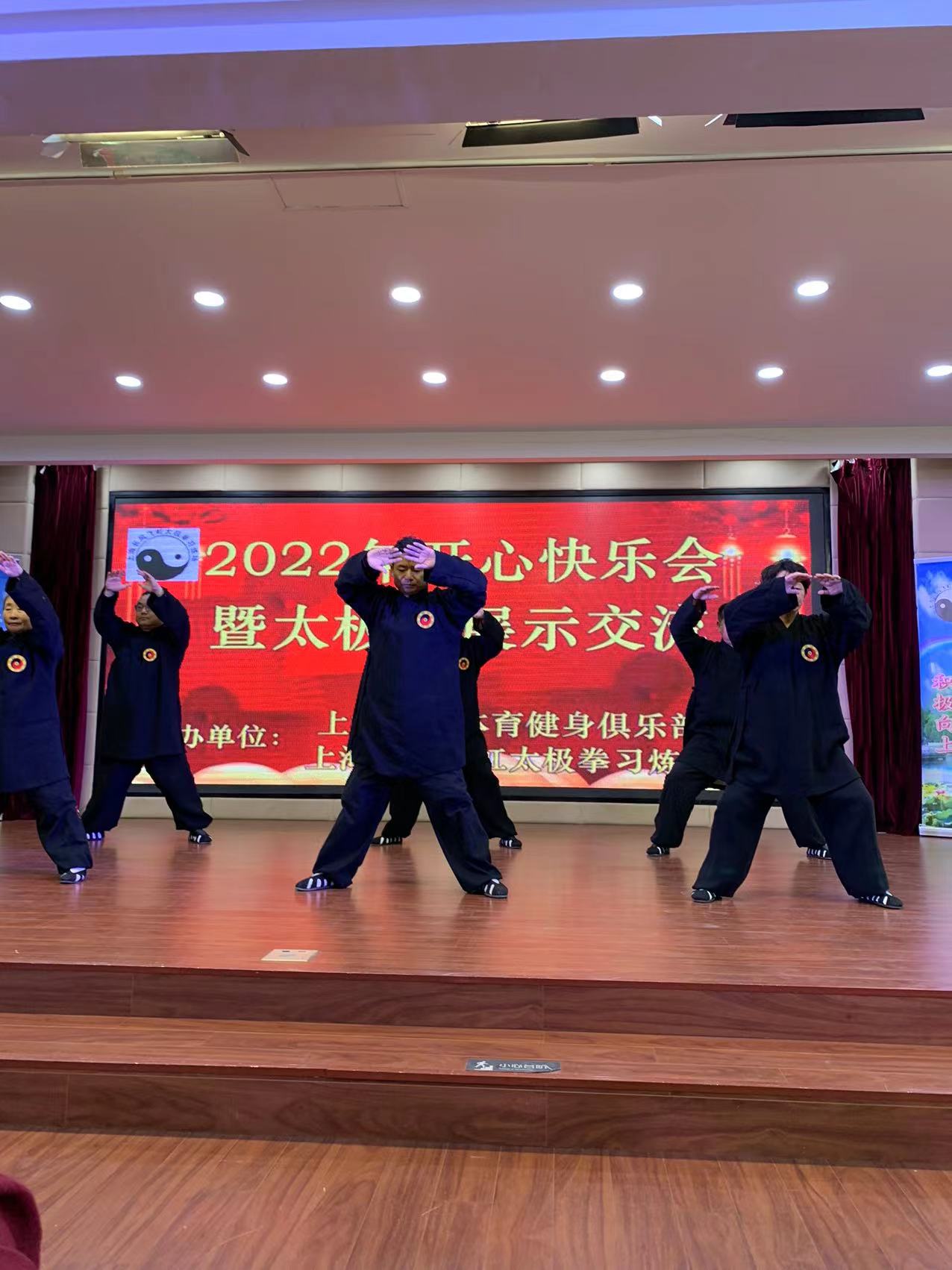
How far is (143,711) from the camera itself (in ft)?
16.5

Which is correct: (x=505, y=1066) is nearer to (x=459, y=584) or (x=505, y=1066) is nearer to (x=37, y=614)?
(x=459, y=584)

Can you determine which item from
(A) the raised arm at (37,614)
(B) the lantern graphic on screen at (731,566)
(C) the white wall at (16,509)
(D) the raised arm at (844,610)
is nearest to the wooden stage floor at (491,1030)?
(D) the raised arm at (844,610)

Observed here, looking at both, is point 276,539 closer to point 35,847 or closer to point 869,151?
point 35,847

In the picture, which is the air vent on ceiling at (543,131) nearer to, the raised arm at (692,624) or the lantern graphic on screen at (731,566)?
the raised arm at (692,624)

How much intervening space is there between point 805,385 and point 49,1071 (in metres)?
4.88

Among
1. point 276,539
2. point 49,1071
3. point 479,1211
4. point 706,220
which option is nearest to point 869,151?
point 706,220

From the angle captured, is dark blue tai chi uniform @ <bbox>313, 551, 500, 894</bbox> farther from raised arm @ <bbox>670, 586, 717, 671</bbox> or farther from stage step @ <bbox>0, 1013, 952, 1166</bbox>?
stage step @ <bbox>0, 1013, 952, 1166</bbox>

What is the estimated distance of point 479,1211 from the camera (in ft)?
5.71

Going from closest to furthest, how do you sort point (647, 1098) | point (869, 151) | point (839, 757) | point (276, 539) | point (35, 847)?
point (647, 1098), point (869, 151), point (839, 757), point (35, 847), point (276, 539)

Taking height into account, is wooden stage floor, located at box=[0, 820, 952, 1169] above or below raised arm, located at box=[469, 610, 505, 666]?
below

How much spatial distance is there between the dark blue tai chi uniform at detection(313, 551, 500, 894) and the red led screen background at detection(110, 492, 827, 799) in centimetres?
293

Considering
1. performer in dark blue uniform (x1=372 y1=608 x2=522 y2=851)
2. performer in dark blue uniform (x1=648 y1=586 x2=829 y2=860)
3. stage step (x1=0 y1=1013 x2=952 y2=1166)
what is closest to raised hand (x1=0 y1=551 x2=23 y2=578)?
stage step (x1=0 y1=1013 x2=952 y2=1166)

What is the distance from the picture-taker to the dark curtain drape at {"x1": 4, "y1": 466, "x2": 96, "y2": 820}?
6738 mm

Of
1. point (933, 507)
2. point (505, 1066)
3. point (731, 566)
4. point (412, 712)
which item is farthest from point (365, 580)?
point (933, 507)
